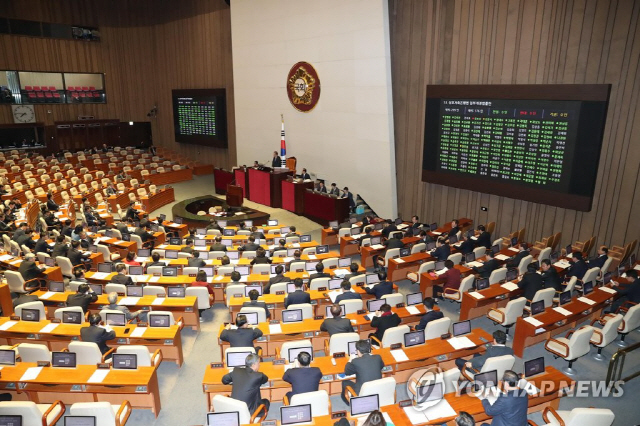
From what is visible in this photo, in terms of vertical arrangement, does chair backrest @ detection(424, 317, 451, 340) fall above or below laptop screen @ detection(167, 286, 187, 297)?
above

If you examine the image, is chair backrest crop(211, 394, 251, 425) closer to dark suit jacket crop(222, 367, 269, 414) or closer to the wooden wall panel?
dark suit jacket crop(222, 367, 269, 414)

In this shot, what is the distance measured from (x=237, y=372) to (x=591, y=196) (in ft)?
35.2

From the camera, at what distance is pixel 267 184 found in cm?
1920

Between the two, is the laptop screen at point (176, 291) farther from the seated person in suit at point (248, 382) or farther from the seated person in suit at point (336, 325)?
the seated person in suit at point (248, 382)

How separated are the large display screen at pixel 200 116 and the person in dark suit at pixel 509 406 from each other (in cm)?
2193

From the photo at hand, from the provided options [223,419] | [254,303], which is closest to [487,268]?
[254,303]

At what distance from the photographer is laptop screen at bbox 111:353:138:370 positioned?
6.93 meters

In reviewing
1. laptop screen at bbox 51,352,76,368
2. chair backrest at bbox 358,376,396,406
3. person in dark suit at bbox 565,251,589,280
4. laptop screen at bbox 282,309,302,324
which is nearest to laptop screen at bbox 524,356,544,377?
chair backrest at bbox 358,376,396,406

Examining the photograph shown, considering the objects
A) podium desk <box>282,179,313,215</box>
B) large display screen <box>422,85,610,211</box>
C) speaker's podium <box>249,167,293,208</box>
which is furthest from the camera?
speaker's podium <box>249,167,293,208</box>

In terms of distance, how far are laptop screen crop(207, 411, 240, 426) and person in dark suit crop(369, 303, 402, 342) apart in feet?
10.4

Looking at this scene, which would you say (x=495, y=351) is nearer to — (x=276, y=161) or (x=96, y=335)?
(x=96, y=335)

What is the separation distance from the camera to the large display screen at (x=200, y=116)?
25125 millimetres

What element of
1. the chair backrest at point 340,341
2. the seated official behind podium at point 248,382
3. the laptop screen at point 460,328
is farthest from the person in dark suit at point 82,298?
the laptop screen at point 460,328

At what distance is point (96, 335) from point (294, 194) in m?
11.5
